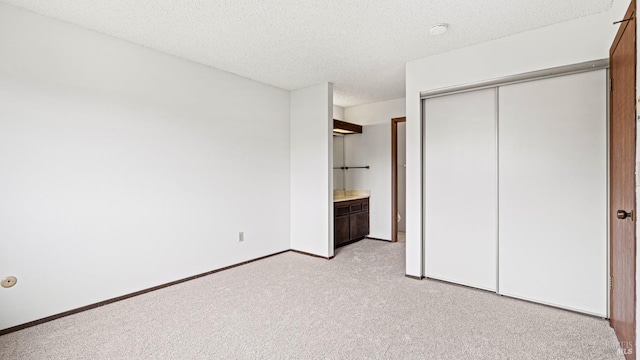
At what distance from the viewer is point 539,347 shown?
204cm

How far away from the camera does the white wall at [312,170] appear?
4242 millimetres

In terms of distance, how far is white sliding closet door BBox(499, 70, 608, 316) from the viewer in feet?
8.06

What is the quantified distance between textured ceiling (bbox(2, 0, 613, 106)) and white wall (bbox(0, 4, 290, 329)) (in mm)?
283

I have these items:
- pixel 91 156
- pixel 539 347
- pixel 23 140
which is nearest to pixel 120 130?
pixel 91 156

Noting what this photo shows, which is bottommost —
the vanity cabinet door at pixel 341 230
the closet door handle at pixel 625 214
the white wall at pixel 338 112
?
the vanity cabinet door at pixel 341 230

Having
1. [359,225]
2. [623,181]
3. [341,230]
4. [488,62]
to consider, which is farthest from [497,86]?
[359,225]

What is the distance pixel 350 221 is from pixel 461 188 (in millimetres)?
2269

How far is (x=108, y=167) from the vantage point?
2.78m

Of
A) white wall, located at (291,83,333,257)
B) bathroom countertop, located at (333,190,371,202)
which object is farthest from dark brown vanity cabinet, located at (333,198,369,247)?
white wall, located at (291,83,333,257)

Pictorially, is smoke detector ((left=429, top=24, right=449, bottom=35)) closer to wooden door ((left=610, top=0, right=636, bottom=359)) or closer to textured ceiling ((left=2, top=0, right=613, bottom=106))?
textured ceiling ((left=2, top=0, right=613, bottom=106))

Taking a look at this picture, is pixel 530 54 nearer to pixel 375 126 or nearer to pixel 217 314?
pixel 375 126

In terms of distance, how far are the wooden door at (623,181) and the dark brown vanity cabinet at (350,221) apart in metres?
3.18

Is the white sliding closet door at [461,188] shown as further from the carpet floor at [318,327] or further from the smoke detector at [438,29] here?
the smoke detector at [438,29]

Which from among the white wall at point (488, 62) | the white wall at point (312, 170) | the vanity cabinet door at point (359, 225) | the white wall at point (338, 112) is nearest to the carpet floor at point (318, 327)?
the white wall at point (488, 62)
